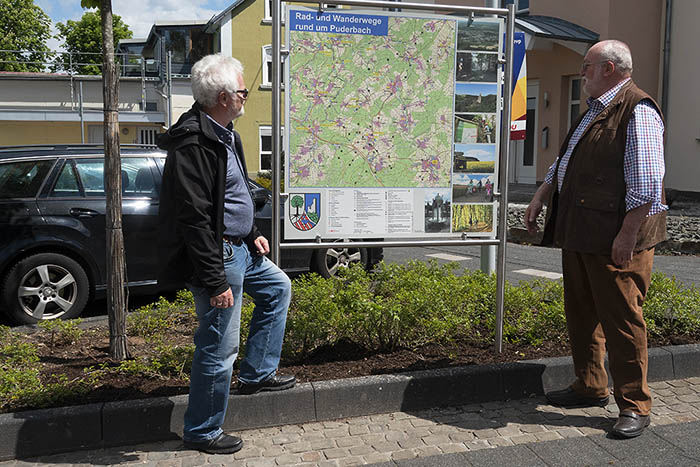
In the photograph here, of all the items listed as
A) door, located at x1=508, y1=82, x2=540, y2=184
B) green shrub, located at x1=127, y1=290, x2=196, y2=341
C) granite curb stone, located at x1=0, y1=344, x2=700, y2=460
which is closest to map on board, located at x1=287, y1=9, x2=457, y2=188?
granite curb stone, located at x1=0, y1=344, x2=700, y2=460

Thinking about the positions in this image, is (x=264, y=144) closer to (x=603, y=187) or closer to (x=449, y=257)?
(x=449, y=257)

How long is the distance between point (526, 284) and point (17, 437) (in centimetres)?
398

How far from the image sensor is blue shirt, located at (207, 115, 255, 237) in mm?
3666

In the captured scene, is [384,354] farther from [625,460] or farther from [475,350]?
[625,460]

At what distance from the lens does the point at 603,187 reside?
4000 mm

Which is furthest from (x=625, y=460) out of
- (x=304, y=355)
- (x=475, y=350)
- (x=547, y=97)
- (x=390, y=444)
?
(x=547, y=97)

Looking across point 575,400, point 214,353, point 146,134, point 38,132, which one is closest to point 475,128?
point 575,400

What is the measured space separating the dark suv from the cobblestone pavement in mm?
3022

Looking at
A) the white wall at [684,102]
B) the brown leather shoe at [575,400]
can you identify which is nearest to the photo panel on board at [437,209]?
the brown leather shoe at [575,400]

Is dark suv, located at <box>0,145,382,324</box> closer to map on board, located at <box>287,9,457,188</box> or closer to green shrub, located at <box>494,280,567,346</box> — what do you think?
map on board, located at <box>287,9,457,188</box>

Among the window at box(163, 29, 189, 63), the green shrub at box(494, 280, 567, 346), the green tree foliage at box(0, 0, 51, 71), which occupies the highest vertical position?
the green tree foliage at box(0, 0, 51, 71)

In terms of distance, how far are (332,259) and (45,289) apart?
323 centimetres

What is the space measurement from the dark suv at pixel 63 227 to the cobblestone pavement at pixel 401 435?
302 cm

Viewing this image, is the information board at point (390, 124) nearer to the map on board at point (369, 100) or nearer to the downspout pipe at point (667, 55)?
the map on board at point (369, 100)
